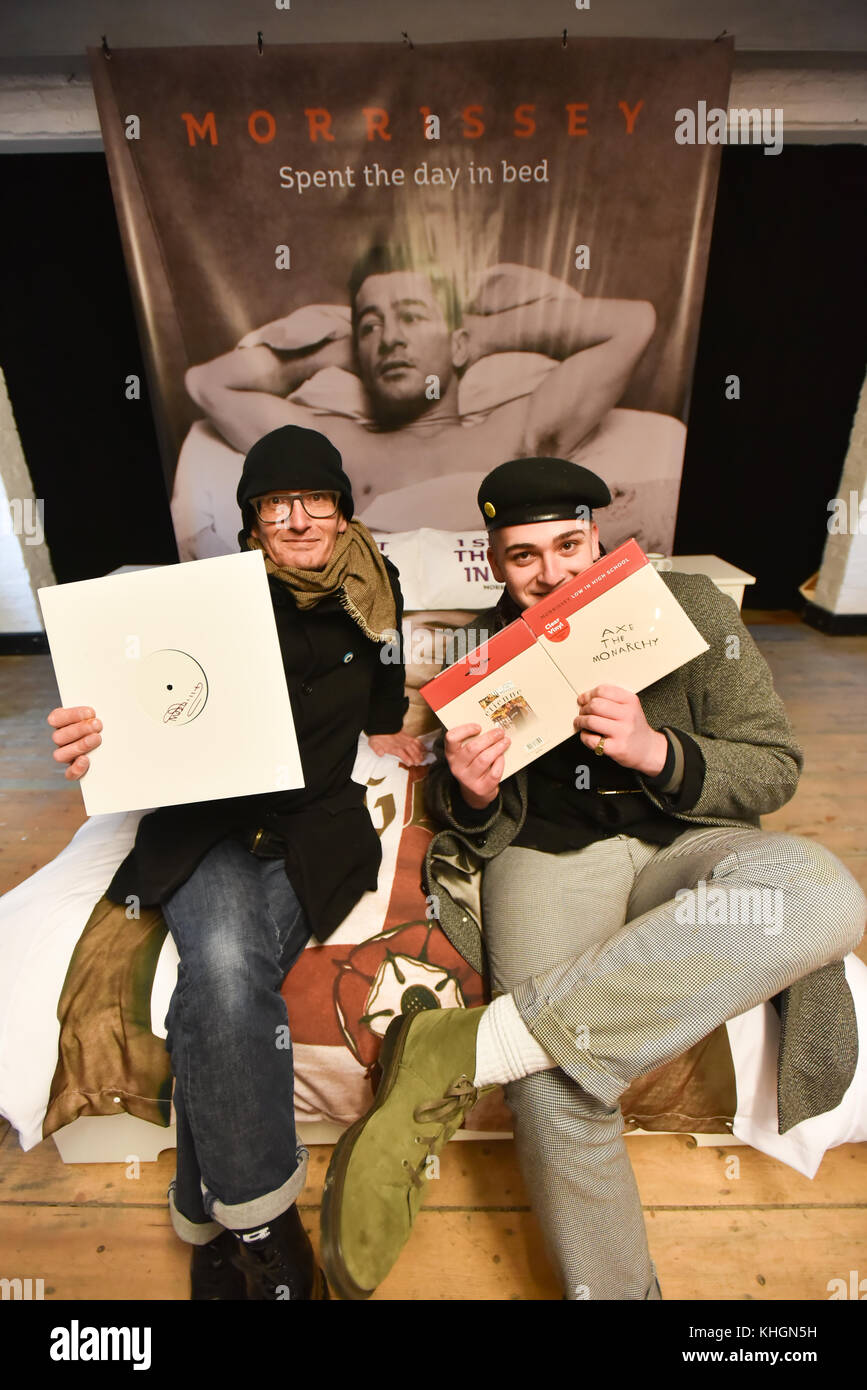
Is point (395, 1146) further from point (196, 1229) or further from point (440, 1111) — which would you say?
point (196, 1229)

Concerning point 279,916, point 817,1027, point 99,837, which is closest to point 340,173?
point 99,837

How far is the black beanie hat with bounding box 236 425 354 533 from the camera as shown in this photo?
113cm

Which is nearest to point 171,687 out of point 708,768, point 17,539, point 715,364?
point 708,768

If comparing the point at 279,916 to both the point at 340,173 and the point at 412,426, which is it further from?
the point at 340,173

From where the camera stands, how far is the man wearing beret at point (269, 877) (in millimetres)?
925

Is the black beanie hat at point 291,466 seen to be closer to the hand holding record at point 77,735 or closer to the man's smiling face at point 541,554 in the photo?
the man's smiling face at point 541,554

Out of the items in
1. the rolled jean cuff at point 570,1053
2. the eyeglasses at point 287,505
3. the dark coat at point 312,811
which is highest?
the eyeglasses at point 287,505

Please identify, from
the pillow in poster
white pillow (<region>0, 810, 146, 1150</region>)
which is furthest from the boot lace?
the pillow in poster

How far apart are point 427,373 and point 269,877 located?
2.28 meters

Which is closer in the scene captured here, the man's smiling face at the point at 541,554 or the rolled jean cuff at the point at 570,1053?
the rolled jean cuff at the point at 570,1053

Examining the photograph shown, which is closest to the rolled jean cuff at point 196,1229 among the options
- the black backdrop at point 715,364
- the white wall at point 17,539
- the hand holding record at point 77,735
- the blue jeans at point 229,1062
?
the blue jeans at point 229,1062

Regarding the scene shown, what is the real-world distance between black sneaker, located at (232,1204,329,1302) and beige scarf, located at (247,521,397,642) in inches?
36.3

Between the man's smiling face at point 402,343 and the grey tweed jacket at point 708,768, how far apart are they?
187cm
